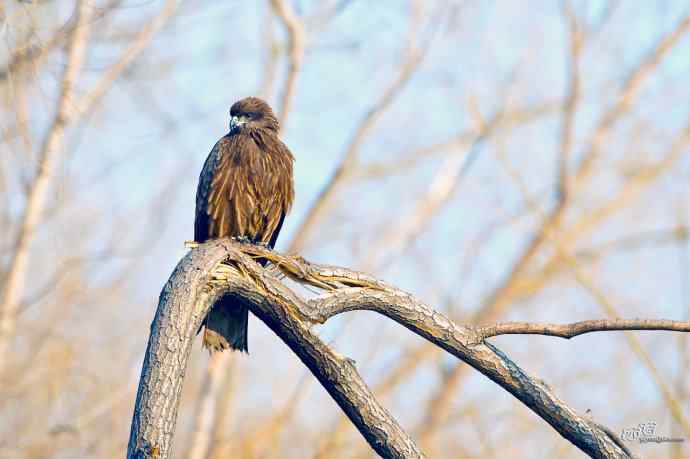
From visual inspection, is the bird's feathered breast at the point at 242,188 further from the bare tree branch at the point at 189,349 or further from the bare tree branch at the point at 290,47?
the bare tree branch at the point at 290,47

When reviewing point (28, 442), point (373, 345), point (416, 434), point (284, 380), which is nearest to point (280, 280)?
point (28, 442)

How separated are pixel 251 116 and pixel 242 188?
29.9 inches

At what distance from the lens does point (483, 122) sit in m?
10.8

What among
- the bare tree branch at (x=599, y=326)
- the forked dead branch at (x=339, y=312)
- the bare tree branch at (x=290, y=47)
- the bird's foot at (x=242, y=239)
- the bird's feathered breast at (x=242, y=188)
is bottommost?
the bare tree branch at (x=599, y=326)

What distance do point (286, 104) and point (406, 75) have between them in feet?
5.87

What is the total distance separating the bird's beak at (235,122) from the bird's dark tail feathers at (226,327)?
69.3 inches

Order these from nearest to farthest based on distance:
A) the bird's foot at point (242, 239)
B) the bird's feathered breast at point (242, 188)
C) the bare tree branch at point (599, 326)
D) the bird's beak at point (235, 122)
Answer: the bare tree branch at point (599, 326) → the bird's foot at point (242, 239) → the bird's feathered breast at point (242, 188) → the bird's beak at point (235, 122)

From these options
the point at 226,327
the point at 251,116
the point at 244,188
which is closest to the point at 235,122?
the point at 251,116

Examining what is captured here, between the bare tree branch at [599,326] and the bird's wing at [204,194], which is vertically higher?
the bird's wing at [204,194]

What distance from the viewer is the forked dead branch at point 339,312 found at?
3.79m

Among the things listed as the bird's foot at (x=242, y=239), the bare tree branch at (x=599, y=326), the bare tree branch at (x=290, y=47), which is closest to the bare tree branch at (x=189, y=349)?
the bare tree branch at (x=599, y=326)

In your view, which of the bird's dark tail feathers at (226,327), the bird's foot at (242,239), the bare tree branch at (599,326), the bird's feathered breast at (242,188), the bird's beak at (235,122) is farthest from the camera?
the bird's beak at (235,122)

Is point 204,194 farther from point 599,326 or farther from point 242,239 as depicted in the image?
point 599,326

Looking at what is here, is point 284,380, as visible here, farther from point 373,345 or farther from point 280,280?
point 280,280
